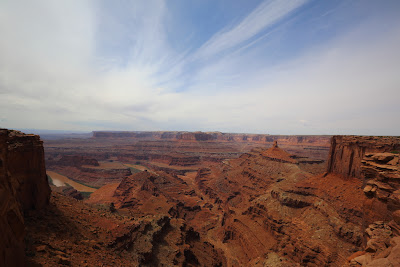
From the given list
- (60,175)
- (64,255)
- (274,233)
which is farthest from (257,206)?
(60,175)

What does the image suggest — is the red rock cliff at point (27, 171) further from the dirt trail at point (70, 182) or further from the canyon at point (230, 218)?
the dirt trail at point (70, 182)

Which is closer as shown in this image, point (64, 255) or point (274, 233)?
point (64, 255)

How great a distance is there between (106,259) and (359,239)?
2682cm

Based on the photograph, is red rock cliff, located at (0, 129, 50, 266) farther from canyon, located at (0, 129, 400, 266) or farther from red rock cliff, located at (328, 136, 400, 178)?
red rock cliff, located at (328, 136, 400, 178)

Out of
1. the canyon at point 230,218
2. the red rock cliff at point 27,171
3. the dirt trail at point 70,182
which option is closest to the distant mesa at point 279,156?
the canyon at point 230,218

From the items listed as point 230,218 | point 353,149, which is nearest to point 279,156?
point 230,218

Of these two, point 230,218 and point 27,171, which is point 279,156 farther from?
point 27,171

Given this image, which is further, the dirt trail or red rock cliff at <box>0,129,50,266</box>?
the dirt trail

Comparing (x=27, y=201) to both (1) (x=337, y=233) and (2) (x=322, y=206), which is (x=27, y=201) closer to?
(1) (x=337, y=233)

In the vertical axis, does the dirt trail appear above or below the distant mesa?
below

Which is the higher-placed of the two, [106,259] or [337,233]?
[106,259]

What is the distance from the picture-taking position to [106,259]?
1343 centimetres

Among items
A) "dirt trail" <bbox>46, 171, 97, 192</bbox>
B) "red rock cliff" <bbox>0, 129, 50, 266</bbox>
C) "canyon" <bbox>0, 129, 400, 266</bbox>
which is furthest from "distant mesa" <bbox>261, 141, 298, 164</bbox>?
"dirt trail" <bbox>46, 171, 97, 192</bbox>

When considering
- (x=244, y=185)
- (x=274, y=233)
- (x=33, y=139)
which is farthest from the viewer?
(x=244, y=185)
